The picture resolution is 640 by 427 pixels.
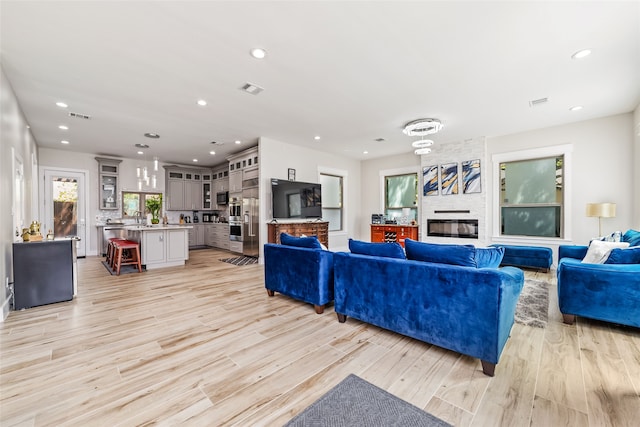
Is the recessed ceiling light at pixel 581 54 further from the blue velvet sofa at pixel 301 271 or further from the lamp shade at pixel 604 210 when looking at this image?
the blue velvet sofa at pixel 301 271

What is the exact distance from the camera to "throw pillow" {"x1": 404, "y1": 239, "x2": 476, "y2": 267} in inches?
81.3

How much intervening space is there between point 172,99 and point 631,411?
17.8ft

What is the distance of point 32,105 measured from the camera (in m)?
4.17

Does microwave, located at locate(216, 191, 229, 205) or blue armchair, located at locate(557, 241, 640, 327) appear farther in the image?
microwave, located at locate(216, 191, 229, 205)

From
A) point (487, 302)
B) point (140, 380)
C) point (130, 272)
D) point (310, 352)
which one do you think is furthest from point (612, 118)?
point (130, 272)

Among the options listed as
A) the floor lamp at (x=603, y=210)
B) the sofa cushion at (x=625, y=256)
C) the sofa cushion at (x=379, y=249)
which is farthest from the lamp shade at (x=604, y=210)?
the sofa cushion at (x=379, y=249)

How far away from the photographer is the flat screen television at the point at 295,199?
6.31 meters

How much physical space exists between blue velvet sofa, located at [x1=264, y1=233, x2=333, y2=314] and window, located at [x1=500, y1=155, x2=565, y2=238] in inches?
200

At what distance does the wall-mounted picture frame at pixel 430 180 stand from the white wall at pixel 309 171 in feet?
7.23

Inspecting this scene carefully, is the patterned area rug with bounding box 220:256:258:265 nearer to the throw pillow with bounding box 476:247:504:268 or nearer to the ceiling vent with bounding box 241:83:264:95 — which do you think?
the ceiling vent with bounding box 241:83:264:95

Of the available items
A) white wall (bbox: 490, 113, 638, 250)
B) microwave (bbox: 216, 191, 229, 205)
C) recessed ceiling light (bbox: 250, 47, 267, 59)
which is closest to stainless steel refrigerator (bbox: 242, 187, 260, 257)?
microwave (bbox: 216, 191, 229, 205)

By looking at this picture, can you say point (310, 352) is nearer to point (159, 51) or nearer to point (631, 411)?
point (631, 411)

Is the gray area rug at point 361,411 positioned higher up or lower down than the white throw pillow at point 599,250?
lower down

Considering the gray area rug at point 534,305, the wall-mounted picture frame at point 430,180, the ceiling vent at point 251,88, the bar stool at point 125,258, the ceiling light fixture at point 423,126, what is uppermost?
the ceiling vent at point 251,88
